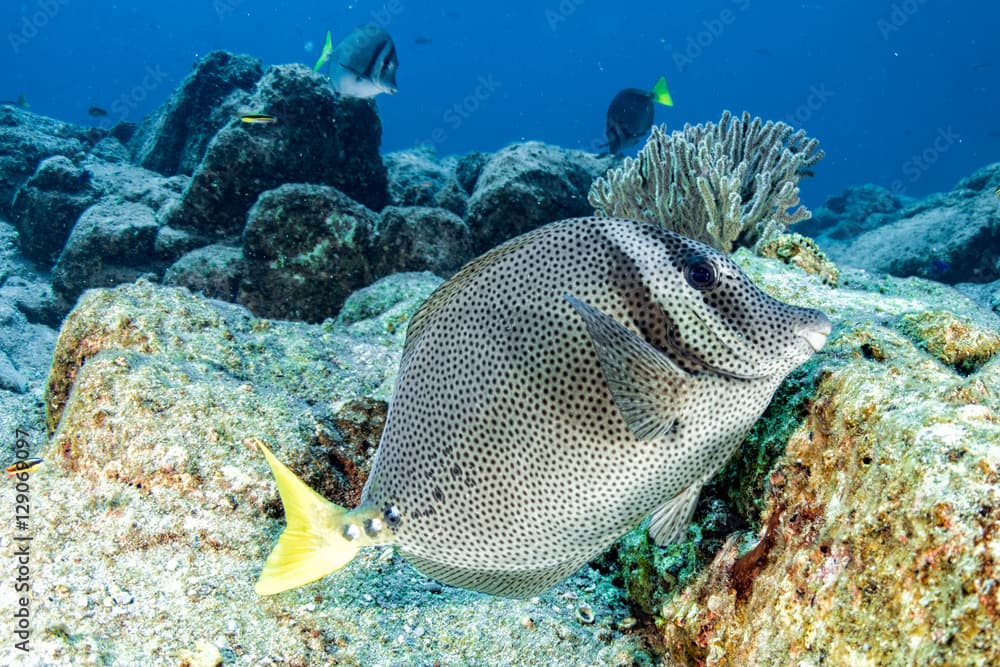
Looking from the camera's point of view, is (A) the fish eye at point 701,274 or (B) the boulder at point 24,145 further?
(B) the boulder at point 24,145

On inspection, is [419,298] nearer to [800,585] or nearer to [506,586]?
[506,586]

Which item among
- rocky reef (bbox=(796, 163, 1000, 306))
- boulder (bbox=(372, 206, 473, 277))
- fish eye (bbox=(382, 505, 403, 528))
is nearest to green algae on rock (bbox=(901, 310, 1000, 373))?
fish eye (bbox=(382, 505, 403, 528))

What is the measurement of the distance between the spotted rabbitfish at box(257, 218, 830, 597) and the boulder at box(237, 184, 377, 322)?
567cm

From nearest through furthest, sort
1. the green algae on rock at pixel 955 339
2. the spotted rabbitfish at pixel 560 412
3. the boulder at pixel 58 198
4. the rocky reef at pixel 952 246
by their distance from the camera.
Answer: the spotted rabbitfish at pixel 560 412 → the green algae on rock at pixel 955 339 → the rocky reef at pixel 952 246 → the boulder at pixel 58 198

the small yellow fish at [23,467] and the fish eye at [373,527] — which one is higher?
the fish eye at [373,527]

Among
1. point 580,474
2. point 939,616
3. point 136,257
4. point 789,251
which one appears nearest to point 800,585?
point 939,616

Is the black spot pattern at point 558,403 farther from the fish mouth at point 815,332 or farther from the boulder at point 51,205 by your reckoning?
the boulder at point 51,205

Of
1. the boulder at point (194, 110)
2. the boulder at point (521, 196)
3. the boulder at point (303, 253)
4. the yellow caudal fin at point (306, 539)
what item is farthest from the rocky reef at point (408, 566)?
the boulder at point (194, 110)

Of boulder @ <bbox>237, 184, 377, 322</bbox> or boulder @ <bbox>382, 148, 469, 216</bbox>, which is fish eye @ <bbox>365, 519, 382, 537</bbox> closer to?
boulder @ <bbox>237, 184, 377, 322</bbox>

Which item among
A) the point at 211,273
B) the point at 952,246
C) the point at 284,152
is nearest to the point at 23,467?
the point at 211,273

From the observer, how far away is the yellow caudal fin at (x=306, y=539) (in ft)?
4.98

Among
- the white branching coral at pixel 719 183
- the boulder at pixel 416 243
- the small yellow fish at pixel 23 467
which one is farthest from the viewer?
the boulder at pixel 416 243

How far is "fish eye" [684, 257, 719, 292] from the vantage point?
153 centimetres

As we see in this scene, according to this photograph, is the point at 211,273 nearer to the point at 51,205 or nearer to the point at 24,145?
the point at 51,205
